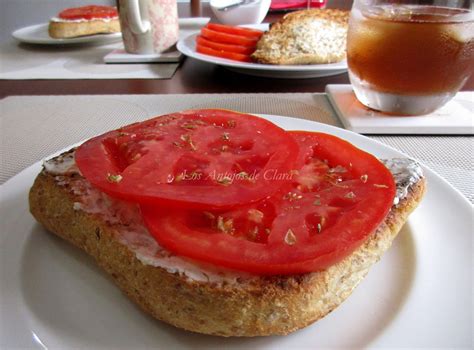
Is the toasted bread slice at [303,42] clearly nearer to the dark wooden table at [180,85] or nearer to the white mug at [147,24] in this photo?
the dark wooden table at [180,85]

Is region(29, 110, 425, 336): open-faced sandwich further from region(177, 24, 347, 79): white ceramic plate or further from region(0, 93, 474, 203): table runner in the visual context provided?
region(177, 24, 347, 79): white ceramic plate

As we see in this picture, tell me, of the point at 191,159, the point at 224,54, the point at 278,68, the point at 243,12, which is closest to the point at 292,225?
the point at 191,159

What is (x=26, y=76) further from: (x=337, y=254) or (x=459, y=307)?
(x=459, y=307)

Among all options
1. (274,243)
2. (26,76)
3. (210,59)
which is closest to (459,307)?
(274,243)

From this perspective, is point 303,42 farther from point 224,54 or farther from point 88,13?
point 88,13

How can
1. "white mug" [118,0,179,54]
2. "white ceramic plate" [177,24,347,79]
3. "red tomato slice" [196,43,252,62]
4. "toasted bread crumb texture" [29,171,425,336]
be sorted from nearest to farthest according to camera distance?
"toasted bread crumb texture" [29,171,425,336]
"white ceramic plate" [177,24,347,79]
"red tomato slice" [196,43,252,62]
"white mug" [118,0,179,54]

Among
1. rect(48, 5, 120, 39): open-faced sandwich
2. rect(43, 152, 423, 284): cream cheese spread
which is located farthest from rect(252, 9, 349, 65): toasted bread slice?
rect(48, 5, 120, 39): open-faced sandwich

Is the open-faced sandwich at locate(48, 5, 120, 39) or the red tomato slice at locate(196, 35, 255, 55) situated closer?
the red tomato slice at locate(196, 35, 255, 55)
